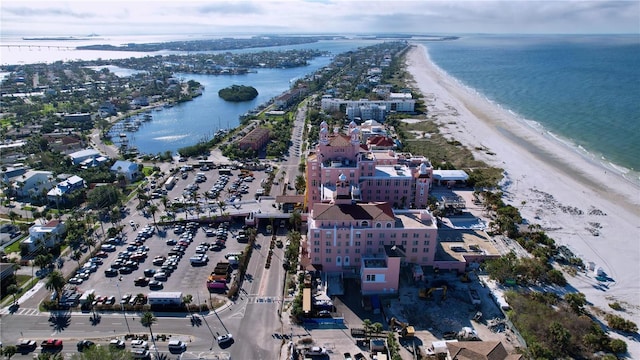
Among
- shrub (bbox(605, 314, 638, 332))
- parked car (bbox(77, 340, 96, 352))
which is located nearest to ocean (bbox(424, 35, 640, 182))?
shrub (bbox(605, 314, 638, 332))

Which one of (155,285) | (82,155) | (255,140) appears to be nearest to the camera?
(155,285)

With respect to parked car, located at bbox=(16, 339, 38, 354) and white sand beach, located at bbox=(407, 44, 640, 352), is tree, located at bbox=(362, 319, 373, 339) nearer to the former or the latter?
white sand beach, located at bbox=(407, 44, 640, 352)

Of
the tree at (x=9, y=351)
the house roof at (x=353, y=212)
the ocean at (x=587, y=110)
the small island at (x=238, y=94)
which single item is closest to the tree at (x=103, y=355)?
the tree at (x=9, y=351)

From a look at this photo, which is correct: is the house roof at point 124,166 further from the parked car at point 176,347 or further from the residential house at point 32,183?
the parked car at point 176,347

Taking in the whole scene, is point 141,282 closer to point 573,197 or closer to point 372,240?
point 372,240

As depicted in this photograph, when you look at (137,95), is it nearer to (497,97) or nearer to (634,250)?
(497,97)

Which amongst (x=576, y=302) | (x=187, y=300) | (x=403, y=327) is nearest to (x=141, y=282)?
(x=187, y=300)

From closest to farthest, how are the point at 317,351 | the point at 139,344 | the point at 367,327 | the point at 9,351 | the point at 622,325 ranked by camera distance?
the point at 9,351 < the point at 317,351 < the point at 139,344 < the point at 367,327 < the point at 622,325
